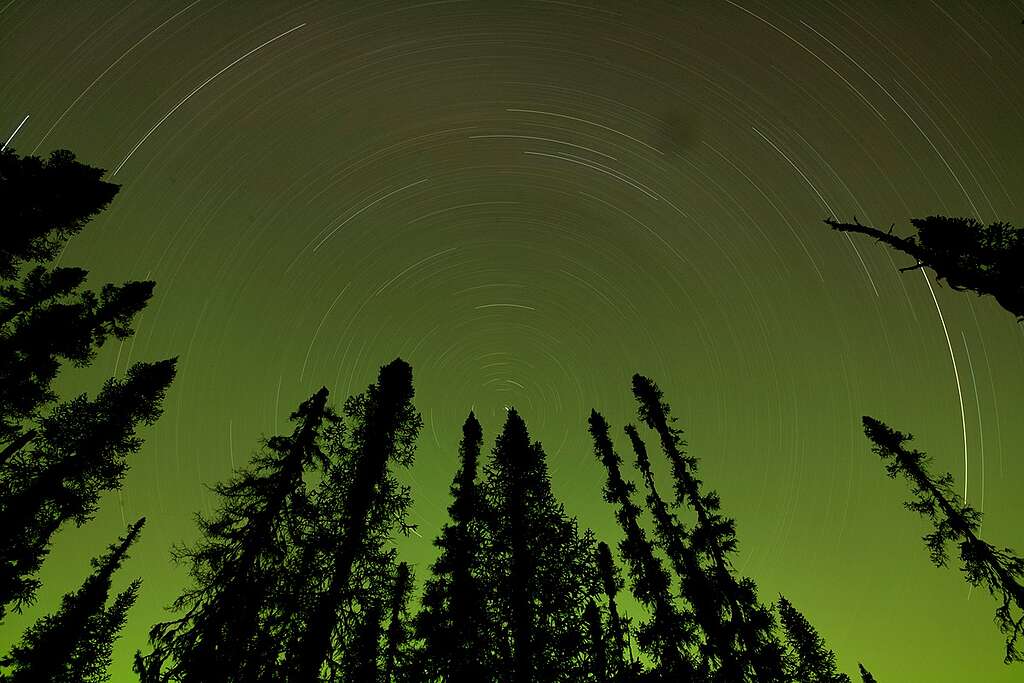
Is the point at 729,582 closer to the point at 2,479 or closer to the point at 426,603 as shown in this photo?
the point at 426,603

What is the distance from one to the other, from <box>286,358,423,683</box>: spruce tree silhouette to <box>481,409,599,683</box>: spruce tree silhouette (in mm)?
3940

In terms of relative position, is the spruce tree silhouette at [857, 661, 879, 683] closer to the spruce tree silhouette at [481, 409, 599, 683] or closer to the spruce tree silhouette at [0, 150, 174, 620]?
the spruce tree silhouette at [481, 409, 599, 683]

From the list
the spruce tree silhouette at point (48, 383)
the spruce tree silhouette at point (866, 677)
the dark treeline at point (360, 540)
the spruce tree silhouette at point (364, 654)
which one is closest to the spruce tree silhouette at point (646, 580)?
the dark treeline at point (360, 540)

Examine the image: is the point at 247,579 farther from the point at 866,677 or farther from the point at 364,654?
the point at 866,677

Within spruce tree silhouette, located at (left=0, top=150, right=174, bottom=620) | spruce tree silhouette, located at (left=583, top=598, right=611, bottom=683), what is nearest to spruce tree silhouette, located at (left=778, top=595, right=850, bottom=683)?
spruce tree silhouette, located at (left=583, top=598, right=611, bottom=683)

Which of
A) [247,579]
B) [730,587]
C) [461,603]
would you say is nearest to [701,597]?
[730,587]

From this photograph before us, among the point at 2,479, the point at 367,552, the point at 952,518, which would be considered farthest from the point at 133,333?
the point at 952,518

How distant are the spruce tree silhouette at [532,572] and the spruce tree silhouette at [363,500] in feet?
12.9

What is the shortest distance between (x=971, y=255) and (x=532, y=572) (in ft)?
54.6

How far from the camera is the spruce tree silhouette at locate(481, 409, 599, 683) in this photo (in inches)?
425

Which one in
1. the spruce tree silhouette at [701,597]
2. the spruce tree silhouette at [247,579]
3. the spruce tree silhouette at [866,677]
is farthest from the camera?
the spruce tree silhouette at [866,677]

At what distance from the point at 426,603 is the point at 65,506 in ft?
52.0

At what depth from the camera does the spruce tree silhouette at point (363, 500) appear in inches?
367

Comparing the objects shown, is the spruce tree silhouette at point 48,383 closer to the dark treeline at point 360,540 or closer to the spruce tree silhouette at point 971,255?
the dark treeline at point 360,540
